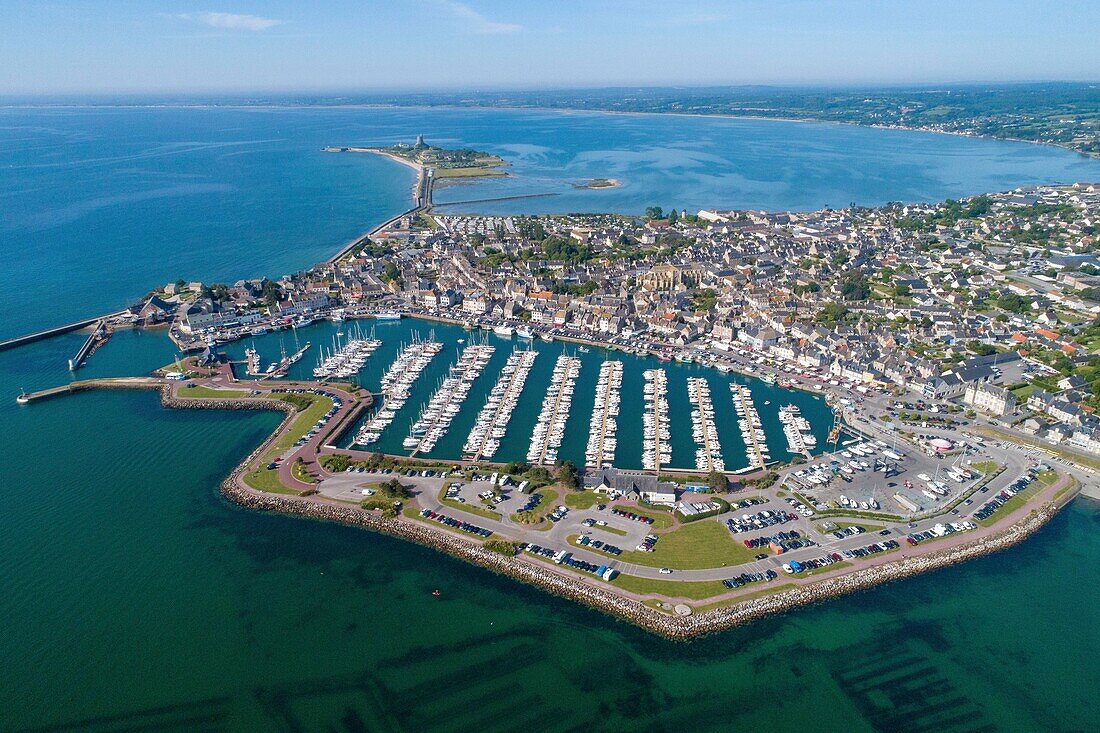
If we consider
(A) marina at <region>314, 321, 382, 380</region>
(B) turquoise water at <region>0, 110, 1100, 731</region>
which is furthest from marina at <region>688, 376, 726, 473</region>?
(A) marina at <region>314, 321, 382, 380</region>

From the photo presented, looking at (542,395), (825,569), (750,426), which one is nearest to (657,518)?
(825,569)

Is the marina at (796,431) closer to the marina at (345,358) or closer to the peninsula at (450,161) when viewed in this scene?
the marina at (345,358)

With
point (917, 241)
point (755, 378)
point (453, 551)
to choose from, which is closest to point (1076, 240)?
point (917, 241)

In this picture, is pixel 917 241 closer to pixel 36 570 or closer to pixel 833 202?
pixel 833 202

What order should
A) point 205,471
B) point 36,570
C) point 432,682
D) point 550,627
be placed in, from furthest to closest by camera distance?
point 205,471
point 36,570
point 550,627
point 432,682

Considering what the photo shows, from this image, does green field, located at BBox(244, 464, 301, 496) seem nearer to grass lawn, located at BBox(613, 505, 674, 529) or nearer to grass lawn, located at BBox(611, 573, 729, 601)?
grass lawn, located at BBox(613, 505, 674, 529)

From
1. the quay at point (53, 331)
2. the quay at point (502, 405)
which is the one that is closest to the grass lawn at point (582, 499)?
the quay at point (502, 405)

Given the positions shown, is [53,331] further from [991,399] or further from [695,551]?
[991,399]
